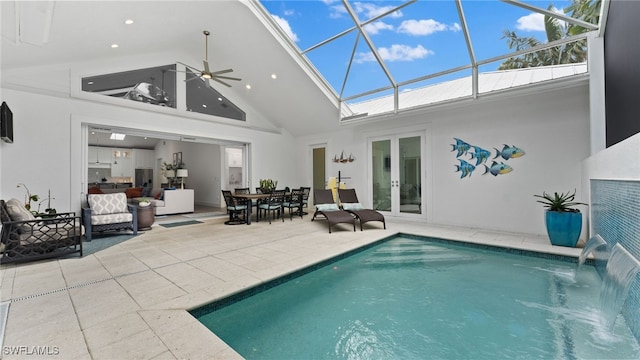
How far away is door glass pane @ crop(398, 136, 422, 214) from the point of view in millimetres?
6773

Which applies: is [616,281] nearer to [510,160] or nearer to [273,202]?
[510,160]

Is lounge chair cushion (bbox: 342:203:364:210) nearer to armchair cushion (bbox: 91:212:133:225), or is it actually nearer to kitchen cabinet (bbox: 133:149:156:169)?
armchair cushion (bbox: 91:212:133:225)

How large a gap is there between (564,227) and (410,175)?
322cm

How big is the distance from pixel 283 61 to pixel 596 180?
20.9ft

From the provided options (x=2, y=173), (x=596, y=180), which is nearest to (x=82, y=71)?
(x=2, y=173)

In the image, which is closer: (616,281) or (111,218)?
(616,281)

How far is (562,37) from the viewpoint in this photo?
193 inches

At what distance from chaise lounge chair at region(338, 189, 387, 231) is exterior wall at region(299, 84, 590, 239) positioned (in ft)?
5.06

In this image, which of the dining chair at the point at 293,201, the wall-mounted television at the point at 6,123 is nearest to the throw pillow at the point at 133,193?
the wall-mounted television at the point at 6,123

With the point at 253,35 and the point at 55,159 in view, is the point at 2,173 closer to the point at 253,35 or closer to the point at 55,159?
the point at 55,159

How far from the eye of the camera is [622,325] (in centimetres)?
232

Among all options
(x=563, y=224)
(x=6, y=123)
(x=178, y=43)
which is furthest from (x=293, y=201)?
(x=563, y=224)

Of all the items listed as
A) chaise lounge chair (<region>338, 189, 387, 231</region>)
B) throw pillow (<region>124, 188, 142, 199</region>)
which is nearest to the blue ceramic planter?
chaise lounge chair (<region>338, 189, 387, 231</region>)

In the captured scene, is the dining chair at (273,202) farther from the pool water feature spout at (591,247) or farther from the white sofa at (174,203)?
the pool water feature spout at (591,247)
